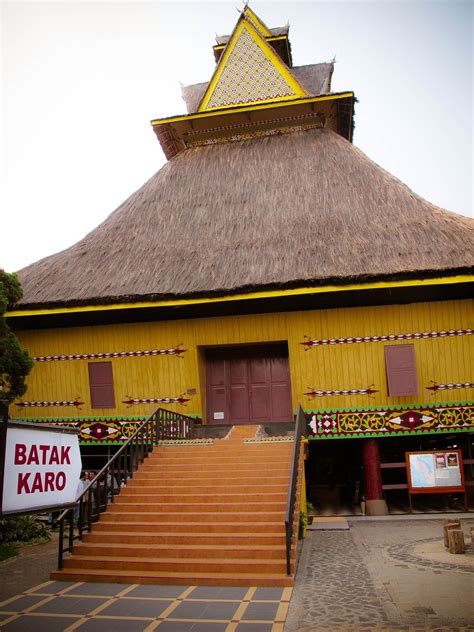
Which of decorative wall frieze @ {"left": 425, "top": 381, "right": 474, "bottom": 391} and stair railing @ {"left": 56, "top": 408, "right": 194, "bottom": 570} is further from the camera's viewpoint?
decorative wall frieze @ {"left": 425, "top": 381, "right": 474, "bottom": 391}

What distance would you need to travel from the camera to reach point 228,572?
8.83 m

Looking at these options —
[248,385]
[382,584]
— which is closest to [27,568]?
[382,584]

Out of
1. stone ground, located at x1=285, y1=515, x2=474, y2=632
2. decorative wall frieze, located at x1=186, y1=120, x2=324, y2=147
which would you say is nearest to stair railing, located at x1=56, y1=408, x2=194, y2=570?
stone ground, located at x1=285, y1=515, x2=474, y2=632

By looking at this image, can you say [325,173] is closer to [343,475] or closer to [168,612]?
[343,475]

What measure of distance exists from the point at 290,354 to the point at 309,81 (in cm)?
1473

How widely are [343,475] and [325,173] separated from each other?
10.00 metres

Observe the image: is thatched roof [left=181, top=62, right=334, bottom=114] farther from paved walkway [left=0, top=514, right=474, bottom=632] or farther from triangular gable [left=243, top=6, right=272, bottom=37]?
paved walkway [left=0, top=514, right=474, bottom=632]

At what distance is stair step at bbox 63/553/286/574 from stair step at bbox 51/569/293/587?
0.08 meters

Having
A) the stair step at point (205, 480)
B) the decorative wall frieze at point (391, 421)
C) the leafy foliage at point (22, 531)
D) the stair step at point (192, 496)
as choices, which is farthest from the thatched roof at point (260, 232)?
the leafy foliage at point (22, 531)

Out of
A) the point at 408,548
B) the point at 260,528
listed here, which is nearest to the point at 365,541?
the point at 408,548

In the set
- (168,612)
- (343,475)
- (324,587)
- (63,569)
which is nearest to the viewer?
(168,612)

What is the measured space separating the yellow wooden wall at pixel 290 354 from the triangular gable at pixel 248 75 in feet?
33.1

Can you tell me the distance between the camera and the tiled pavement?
266 inches

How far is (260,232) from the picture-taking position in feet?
55.6
